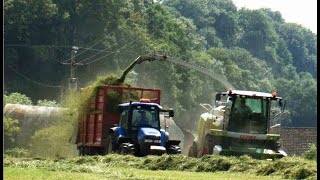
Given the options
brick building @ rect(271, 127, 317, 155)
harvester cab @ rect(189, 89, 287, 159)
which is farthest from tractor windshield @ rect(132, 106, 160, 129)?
brick building @ rect(271, 127, 317, 155)

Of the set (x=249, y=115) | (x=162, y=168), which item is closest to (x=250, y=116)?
(x=249, y=115)

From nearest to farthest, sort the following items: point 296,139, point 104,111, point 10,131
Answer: point 104,111 < point 10,131 < point 296,139

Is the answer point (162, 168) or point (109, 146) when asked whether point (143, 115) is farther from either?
point (162, 168)

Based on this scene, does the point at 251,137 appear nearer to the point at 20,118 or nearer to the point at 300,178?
the point at 300,178

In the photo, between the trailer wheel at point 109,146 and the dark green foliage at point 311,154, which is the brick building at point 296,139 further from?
the trailer wheel at point 109,146

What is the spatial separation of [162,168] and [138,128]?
303 inches

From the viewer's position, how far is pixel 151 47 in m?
108

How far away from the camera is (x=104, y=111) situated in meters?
37.2

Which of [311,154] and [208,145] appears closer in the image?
[208,145]

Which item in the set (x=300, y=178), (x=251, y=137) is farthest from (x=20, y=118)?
(x=300, y=178)

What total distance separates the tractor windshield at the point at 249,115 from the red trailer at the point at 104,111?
13.0 ft

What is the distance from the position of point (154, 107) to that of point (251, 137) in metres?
3.29

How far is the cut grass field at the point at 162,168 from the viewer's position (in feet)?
73.8

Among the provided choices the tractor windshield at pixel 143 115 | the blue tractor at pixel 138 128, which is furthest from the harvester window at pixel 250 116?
the tractor windshield at pixel 143 115
